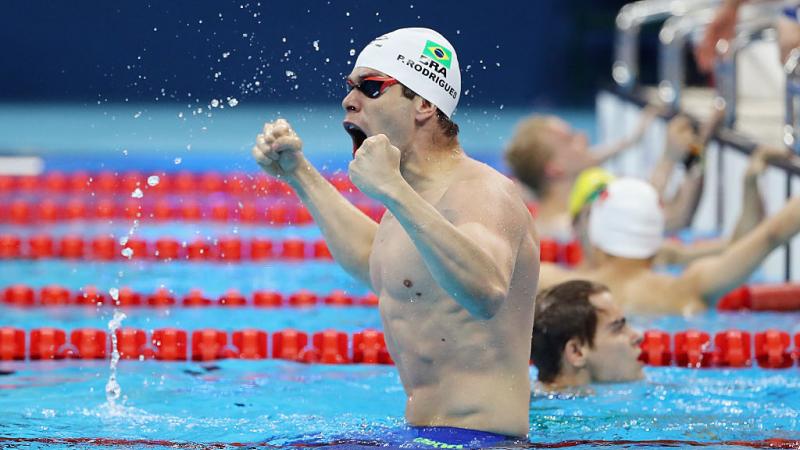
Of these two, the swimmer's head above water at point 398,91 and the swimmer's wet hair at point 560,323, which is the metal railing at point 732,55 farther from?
the swimmer's head above water at point 398,91

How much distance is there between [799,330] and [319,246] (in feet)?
8.35

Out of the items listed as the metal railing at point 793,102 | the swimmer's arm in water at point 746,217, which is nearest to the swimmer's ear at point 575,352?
the swimmer's arm in water at point 746,217

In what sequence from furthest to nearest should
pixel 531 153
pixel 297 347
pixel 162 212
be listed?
pixel 162 212 < pixel 531 153 < pixel 297 347

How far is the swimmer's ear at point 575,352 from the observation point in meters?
3.50

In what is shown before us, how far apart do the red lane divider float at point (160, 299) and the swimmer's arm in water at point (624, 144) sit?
6.43ft

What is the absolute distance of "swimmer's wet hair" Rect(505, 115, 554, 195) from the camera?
250 inches

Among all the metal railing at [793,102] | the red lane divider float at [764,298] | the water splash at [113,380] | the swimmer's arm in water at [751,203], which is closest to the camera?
the water splash at [113,380]

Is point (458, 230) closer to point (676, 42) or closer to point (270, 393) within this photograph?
point (270, 393)

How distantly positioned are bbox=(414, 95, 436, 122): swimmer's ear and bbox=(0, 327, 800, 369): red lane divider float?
1.62 m

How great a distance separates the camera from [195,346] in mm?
4301

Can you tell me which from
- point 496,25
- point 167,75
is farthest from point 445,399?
point 496,25

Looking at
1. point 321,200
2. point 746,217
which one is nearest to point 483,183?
point 321,200

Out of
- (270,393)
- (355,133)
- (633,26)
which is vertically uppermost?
(633,26)

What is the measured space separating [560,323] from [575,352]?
94 millimetres
